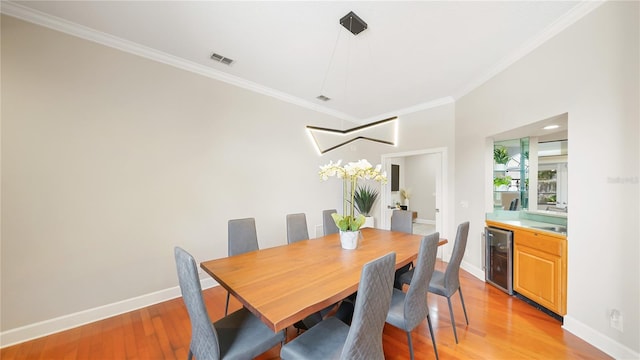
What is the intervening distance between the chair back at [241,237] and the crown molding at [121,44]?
2.05m

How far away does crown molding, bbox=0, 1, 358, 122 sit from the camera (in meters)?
2.00

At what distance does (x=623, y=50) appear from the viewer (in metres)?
1.77

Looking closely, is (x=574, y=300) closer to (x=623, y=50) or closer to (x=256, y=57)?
(x=623, y=50)

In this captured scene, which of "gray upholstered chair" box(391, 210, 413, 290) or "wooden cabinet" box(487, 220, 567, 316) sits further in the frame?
"gray upholstered chair" box(391, 210, 413, 290)

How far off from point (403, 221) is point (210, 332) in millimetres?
2676

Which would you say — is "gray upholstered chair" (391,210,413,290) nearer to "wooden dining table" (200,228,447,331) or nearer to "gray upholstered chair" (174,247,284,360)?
"wooden dining table" (200,228,447,331)

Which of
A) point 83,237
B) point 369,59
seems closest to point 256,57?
point 369,59

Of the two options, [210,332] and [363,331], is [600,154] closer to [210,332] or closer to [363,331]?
[363,331]

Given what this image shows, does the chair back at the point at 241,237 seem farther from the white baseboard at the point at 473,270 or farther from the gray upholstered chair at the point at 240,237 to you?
the white baseboard at the point at 473,270

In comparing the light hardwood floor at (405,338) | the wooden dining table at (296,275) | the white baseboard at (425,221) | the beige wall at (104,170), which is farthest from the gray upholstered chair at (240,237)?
the white baseboard at (425,221)

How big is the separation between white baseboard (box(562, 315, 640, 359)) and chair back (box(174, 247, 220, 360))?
2897 millimetres

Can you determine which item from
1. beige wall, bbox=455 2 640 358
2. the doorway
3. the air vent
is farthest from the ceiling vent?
the doorway

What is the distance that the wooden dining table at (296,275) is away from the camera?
1.16m

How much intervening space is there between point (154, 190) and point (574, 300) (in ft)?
14.4
